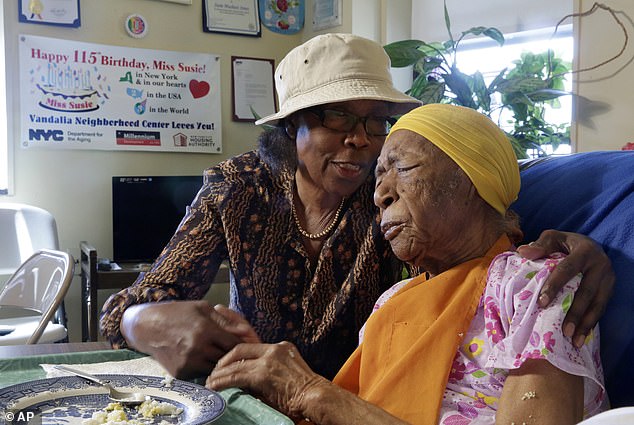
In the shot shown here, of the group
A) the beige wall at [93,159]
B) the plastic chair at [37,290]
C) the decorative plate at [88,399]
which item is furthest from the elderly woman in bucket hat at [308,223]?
the beige wall at [93,159]

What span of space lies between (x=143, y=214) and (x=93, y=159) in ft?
1.48

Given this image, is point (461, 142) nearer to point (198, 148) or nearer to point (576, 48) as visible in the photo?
point (576, 48)

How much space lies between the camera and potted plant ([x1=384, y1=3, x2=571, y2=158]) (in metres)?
2.94

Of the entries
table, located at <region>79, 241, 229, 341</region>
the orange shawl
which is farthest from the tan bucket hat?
table, located at <region>79, 241, 229, 341</region>

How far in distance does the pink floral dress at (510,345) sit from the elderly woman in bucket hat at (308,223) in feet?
1.58

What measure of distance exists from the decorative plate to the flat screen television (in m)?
3.09

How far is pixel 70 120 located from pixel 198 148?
785 millimetres

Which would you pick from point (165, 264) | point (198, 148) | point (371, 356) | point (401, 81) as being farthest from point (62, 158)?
point (371, 356)

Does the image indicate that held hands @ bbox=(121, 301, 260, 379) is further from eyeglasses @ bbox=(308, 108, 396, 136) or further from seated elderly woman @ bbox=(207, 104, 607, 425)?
eyeglasses @ bbox=(308, 108, 396, 136)

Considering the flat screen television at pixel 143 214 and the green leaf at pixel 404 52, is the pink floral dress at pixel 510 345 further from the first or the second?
the flat screen television at pixel 143 214

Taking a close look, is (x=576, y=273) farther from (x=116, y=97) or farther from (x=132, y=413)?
(x=116, y=97)

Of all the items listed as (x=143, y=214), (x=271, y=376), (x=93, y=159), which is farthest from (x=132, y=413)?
(x=93, y=159)

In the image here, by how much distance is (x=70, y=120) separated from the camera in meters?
4.05

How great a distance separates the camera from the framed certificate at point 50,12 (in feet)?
12.7
